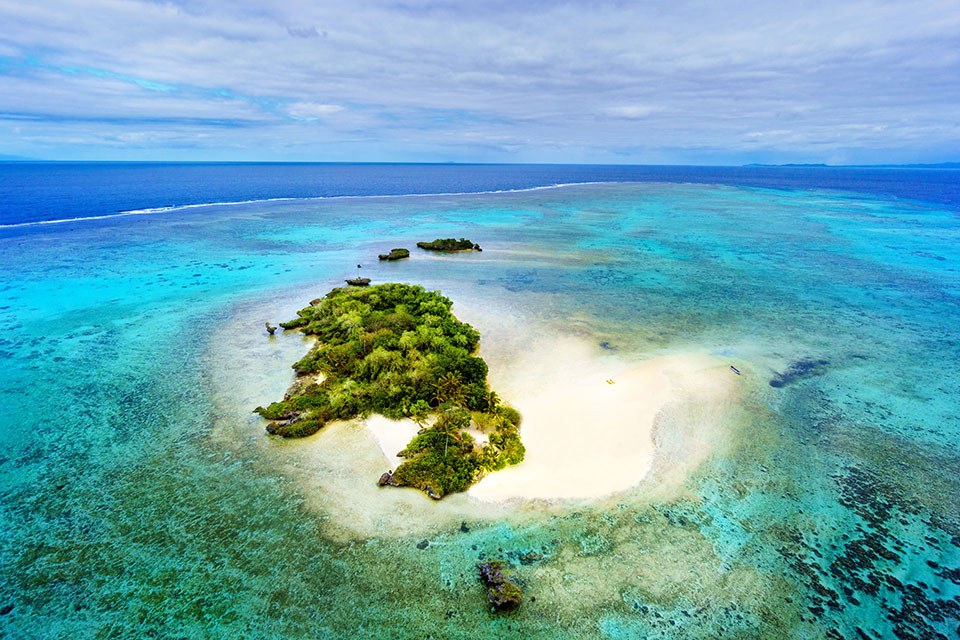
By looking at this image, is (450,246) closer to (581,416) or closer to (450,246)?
(450,246)

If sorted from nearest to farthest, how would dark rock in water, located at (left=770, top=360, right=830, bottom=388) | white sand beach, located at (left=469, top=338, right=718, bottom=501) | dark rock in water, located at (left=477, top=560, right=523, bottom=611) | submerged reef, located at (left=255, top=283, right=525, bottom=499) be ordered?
dark rock in water, located at (left=477, top=560, right=523, bottom=611), white sand beach, located at (left=469, top=338, right=718, bottom=501), submerged reef, located at (left=255, top=283, right=525, bottom=499), dark rock in water, located at (left=770, top=360, right=830, bottom=388)

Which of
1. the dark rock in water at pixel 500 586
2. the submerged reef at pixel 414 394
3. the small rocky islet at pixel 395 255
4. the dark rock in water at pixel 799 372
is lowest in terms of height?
the dark rock in water at pixel 500 586

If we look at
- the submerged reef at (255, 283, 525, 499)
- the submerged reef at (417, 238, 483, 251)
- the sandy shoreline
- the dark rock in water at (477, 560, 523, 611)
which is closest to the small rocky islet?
the submerged reef at (417, 238, 483, 251)

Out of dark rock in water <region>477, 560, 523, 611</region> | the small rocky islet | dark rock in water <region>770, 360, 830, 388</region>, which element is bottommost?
dark rock in water <region>477, 560, 523, 611</region>

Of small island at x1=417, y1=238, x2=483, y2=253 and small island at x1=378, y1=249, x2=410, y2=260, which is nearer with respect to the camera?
small island at x1=378, y1=249, x2=410, y2=260

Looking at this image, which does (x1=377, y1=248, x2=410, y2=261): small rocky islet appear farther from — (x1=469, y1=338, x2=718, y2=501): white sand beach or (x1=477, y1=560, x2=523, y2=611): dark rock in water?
(x1=477, y1=560, x2=523, y2=611): dark rock in water

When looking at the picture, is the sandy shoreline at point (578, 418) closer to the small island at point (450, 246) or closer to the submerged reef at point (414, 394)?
the submerged reef at point (414, 394)

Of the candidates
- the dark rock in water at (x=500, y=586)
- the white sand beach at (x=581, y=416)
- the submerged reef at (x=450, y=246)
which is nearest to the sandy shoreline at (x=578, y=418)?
the white sand beach at (x=581, y=416)

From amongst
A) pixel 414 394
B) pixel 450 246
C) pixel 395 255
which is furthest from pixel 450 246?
pixel 414 394
